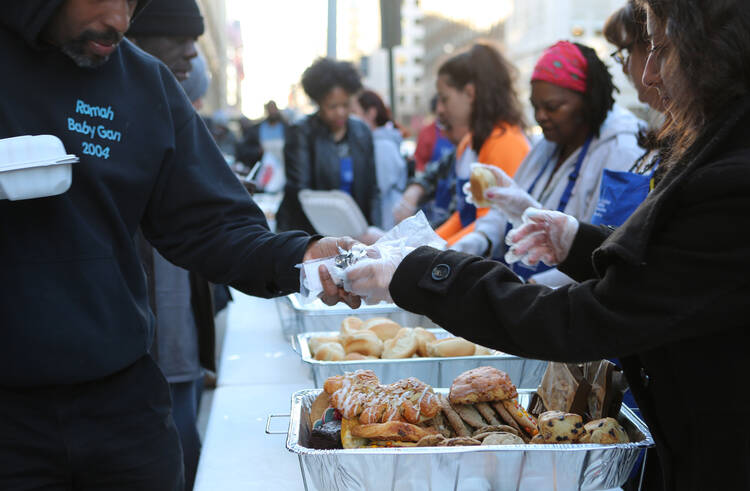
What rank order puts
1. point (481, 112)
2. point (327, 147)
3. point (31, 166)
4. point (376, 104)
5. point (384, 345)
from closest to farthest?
point (31, 166)
point (384, 345)
point (481, 112)
point (327, 147)
point (376, 104)

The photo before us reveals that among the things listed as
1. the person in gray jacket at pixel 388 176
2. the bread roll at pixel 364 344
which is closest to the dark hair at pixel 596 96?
the bread roll at pixel 364 344

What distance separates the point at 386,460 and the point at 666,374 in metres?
0.50

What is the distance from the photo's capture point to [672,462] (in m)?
1.19

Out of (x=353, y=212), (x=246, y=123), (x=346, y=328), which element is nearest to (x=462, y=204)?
(x=353, y=212)

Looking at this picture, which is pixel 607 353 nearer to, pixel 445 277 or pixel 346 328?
pixel 445 277

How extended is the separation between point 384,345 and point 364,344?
62 millimetres

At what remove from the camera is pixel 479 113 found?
3.40 meters

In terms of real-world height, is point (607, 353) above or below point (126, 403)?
above

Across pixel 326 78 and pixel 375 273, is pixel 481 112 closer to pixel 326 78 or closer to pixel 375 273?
pixel 326 78

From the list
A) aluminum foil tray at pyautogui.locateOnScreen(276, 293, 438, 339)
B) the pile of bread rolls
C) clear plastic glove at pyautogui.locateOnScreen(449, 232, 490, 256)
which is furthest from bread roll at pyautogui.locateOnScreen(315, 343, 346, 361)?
clear plastic glove at pyautogui.locateOnScreen(449, 232, 490, 256)

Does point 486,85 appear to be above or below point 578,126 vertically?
above

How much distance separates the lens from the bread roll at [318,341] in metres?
2.11

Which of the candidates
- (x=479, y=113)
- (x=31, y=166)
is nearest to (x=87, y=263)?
(x=31, y=166)

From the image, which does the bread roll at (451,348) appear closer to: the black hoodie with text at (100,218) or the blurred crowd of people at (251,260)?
the blurred crowd of people at (251,260)
